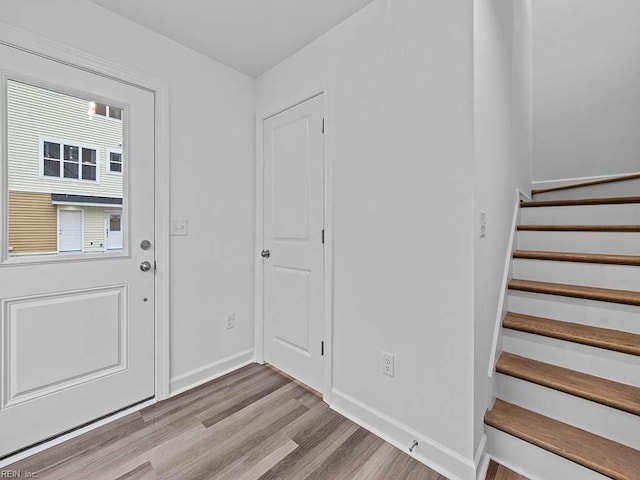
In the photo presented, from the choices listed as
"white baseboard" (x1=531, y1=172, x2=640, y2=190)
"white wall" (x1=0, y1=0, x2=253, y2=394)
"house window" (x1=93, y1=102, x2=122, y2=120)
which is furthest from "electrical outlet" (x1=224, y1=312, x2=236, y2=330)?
"white baseboard" (x1=531, y1=172, x2=640, y2=190)

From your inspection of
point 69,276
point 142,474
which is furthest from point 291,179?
point 142,474

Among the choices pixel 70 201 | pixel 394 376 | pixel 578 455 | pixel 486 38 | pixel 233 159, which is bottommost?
pixel 578 455

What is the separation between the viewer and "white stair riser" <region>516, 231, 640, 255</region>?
1777mm

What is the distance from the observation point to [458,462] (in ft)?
4.43

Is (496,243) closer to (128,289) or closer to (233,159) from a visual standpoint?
(233,159)

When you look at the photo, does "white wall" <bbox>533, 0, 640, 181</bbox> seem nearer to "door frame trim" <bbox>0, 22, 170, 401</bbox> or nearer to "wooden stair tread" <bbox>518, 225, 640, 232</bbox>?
"wooden stair tread" <bbox>518, 225, 640, 232</bbox>

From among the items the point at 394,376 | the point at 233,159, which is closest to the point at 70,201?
the point at 233,159

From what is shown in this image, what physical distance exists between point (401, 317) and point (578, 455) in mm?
866

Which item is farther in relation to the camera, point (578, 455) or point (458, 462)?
point (458, 462)

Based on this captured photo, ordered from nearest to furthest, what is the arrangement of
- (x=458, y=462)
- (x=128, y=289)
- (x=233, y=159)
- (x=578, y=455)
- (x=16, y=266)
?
(x=578, y=455) < (x=458, y=462) < (x=16, y=266) < (x=128, y=289) < (x=233, y=159)

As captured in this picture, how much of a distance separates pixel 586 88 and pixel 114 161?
4256mm

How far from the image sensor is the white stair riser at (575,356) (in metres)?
1.37

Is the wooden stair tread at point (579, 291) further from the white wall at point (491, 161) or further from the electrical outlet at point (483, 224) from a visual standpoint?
the electrical outlet at point (483, 224)

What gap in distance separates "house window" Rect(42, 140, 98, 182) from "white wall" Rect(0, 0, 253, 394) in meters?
0.45
